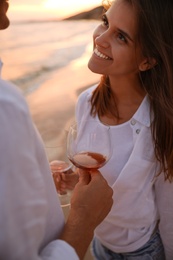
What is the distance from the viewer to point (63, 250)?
1.17 metres

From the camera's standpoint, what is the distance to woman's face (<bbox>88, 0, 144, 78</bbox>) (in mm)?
1986

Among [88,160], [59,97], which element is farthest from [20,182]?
[59,97]

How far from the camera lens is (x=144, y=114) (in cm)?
203

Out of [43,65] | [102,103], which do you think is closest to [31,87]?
[43,65]

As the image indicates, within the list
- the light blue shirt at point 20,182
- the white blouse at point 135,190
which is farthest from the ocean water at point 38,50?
the light blue shirt at point 20,182

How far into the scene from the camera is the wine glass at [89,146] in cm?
182

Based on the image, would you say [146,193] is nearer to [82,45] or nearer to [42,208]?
[42,208]

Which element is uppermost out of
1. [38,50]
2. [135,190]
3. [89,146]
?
[89,146]

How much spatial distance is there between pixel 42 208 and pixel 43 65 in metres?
8.53

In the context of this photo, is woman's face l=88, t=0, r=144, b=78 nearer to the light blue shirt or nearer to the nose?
the nose

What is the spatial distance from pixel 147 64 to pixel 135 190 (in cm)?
65

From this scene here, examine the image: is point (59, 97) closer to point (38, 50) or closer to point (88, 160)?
point (38, 50)

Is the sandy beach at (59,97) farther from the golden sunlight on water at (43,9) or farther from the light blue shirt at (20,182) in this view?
the golden sunlight on water at (43,9)

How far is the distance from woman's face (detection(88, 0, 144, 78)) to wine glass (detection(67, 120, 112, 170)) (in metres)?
0.31
